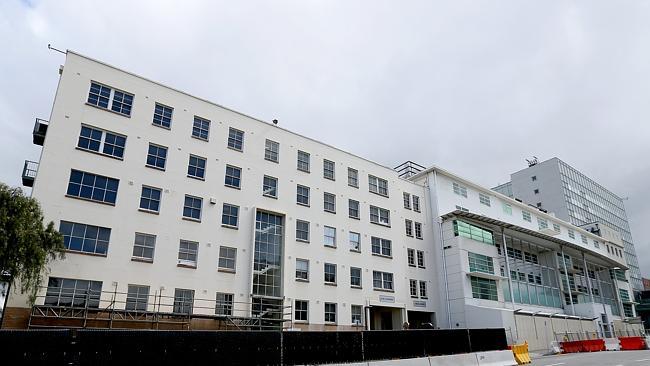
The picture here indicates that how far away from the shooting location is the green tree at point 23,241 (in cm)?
1798

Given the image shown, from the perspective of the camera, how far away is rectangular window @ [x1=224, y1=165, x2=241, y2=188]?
2894 cm

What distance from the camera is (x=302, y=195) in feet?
107

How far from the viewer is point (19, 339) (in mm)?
11672

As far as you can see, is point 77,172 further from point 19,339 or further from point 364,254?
point 364,254

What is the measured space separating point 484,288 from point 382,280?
10.1 m

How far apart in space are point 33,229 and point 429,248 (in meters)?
30.8

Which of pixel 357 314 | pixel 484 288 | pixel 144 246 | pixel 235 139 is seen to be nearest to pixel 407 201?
pixel 484 288

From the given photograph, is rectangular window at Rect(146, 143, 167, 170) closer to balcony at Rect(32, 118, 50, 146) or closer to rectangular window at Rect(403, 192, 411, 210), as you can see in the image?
balcony at Rect(32, 118, 50, 146)

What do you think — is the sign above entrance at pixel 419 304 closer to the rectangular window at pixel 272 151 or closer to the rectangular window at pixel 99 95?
the rectangular window at pixel 272 151

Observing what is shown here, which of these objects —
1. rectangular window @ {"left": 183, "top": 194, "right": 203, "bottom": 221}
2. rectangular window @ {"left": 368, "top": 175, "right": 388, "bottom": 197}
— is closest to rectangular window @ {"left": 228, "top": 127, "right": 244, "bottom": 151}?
rectangular window @ {"left": 183, "top": 194, "right": 203, "bottom": 221}

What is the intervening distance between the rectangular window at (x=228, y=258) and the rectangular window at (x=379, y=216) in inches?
531

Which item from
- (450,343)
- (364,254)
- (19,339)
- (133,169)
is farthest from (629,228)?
(19,339)

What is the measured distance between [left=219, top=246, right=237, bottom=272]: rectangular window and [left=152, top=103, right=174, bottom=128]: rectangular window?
8670mm

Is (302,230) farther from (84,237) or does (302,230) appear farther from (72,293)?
(72,293)
